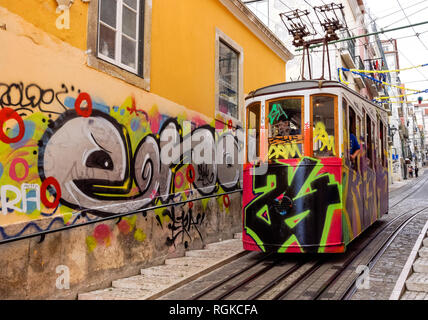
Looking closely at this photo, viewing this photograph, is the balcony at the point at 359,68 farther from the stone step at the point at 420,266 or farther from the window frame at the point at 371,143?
the stone step at the point at 420,266

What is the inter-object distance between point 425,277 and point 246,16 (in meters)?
7.66

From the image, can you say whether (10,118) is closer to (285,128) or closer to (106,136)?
(106,136)

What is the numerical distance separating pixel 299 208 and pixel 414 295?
2.02m

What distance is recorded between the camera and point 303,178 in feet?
19.9

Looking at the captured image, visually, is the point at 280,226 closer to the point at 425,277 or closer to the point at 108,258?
the point at 425,277

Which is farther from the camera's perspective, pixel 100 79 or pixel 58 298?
pixel 100 79

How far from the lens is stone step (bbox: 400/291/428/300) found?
436 cm

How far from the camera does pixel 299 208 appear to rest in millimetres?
6059

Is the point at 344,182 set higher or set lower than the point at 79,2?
lower

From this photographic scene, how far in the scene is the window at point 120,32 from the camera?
230 inches

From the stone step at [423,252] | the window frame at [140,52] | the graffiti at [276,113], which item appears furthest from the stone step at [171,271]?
the stone step at [423,252]

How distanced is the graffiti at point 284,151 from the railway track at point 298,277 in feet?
5.67
